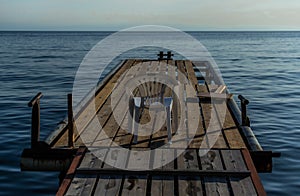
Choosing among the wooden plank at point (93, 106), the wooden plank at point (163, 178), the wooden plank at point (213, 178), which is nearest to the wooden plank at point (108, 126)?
the wooden plank at point (93, 106)

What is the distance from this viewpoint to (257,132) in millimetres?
16422

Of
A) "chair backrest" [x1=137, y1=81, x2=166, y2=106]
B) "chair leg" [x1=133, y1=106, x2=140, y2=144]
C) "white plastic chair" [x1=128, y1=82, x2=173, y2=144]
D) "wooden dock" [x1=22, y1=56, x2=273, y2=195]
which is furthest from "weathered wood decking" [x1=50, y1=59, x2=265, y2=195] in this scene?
"chair backrest" [x1=137, y1=81, x2=166, y2=106]

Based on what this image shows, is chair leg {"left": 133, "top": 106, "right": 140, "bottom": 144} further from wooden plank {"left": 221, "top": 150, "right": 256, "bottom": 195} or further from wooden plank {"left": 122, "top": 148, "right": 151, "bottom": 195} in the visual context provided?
wooden plank {"left": 221, "top": 150, "right": 256, "bottom": 195}

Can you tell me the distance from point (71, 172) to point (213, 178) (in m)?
2.33

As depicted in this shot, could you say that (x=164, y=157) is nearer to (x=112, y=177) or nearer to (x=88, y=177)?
(x=112, y=177)

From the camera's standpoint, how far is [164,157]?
7637 millimetres

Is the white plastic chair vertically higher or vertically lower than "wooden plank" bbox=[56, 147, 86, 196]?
higher

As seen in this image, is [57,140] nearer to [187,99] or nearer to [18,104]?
[187,99]

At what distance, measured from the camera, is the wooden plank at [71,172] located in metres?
6.51

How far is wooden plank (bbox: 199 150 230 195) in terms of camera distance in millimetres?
6512

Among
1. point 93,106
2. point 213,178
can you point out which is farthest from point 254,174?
point 93,106

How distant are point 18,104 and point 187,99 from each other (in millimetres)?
12247

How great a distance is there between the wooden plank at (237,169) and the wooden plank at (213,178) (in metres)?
0.11

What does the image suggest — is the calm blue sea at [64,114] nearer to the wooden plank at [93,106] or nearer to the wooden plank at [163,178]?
the wooden plank at [93,106]
